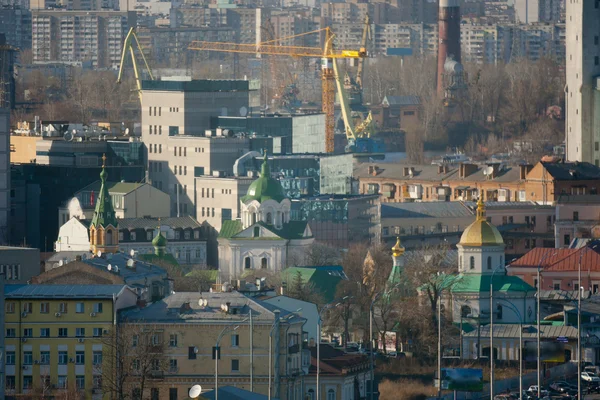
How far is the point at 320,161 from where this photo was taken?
123062 millimetres

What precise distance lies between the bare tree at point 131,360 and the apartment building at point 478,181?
4812 cm

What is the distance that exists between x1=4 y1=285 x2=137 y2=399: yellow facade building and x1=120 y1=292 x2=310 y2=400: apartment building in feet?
2.59

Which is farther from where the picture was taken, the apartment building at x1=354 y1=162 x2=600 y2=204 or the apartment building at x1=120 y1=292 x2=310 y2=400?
the apartment building at x1=354 y1=162 x2=600 y2=204

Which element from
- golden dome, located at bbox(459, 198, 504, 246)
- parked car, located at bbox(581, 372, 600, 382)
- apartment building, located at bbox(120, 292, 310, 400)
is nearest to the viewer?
apartment building, located at bbox(120, 292, 310, 400)

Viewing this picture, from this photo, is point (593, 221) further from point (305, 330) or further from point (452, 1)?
point (452, 1)

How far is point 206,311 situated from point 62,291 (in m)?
3.77

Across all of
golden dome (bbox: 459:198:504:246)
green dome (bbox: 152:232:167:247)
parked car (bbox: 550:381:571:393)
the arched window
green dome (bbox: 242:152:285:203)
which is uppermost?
green dome (bbox: 242:152:285:203)

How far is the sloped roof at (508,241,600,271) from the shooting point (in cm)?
10169

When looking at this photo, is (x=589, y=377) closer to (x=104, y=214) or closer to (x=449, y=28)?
(x=104, y=214)

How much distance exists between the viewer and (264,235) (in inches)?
4215

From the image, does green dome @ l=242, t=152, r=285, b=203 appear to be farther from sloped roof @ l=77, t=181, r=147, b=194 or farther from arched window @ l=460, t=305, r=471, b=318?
arched window @ l=460, t=305, r=471, b=318

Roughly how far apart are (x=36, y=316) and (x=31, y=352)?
3.27 feet

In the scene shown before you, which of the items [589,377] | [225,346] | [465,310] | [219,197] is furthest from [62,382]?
[219,197]

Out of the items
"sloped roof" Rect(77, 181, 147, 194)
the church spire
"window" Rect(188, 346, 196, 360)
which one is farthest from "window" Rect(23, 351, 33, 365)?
"sloped roof" Rect(77, 181, 147, 194)
